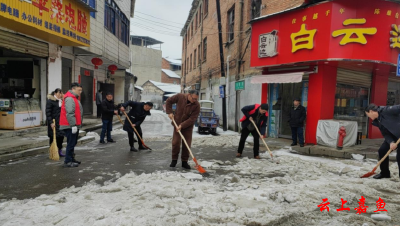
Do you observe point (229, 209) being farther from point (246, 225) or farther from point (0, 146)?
point (0, 146)

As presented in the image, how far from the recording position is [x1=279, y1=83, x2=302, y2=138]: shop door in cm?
1025

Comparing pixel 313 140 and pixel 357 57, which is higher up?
pixel 357 57

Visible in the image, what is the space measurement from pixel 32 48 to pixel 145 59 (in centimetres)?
4125

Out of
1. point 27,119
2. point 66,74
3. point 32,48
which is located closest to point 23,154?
point 27,119

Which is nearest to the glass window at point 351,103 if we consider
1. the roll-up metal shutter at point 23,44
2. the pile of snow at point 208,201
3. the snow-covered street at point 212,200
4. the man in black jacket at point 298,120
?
the man in black jacket at point 298,120

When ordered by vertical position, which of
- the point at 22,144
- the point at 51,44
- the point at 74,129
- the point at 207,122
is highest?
the point at 51,44

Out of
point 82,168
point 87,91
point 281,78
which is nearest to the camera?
point 82,168

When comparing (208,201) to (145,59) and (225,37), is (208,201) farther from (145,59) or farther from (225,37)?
(145,59)

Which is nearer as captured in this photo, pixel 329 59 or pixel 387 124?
pixel 387 124

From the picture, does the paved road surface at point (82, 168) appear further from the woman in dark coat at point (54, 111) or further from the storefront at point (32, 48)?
the storefront at point (32, 48)

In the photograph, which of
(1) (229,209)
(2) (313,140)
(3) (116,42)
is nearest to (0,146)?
(1) (229,209)

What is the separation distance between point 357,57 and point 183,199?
7.04 m

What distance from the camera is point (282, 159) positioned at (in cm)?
680

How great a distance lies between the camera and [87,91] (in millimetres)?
15539
